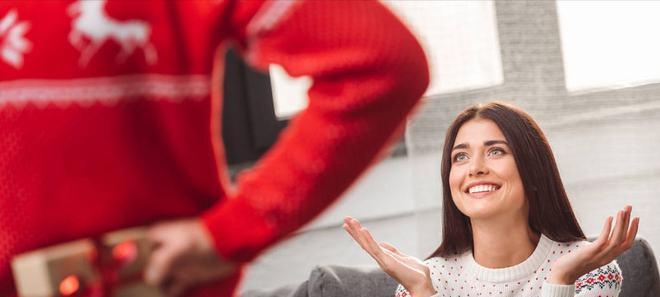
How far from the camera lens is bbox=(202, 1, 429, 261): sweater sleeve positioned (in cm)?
55

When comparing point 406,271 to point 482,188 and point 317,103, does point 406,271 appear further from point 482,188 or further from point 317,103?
point 317,103

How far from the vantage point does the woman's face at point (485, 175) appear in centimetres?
170

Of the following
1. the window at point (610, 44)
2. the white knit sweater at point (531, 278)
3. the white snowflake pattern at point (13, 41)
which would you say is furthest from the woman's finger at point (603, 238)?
the white snowflake pattern at point (13, 41)

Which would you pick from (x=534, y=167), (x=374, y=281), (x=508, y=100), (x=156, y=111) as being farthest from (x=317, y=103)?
(x=508, y=100)

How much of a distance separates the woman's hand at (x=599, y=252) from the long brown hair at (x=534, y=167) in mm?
109

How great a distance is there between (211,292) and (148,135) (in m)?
0.09

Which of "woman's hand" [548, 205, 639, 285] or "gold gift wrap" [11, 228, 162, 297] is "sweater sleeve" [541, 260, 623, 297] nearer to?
"woman's hand" [548, 205, 639, 285]

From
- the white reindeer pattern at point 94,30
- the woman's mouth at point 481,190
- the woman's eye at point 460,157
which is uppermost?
the white reindeer pattern at point 94,30

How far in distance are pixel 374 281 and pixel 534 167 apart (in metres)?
0.43

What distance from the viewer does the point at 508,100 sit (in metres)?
2.24

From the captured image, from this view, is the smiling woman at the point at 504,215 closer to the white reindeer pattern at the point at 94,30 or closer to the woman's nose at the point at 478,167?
the woman's nose at the point at 478,167

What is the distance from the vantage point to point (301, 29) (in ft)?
1.82

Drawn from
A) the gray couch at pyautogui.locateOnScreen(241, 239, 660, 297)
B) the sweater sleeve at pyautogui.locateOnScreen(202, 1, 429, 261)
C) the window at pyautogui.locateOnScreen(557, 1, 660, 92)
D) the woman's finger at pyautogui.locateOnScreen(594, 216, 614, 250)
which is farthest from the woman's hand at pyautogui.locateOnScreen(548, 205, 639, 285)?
the sweater sleeve at pyautogui.locateOnScreen(202, 1, 429, 261)

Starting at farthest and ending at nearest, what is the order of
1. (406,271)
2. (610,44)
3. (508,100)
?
(610,44)
(508,100)
(406,271)
